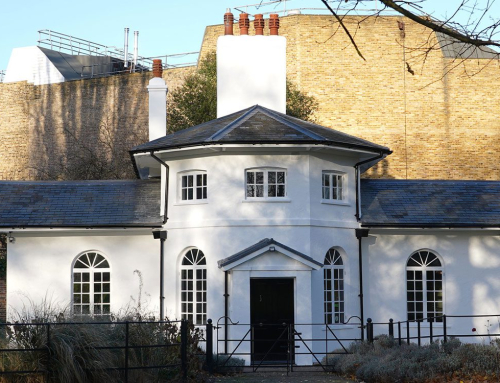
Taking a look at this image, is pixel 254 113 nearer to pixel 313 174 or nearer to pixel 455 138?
pixel 313 174

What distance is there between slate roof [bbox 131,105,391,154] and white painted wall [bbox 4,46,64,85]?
27.9 metres

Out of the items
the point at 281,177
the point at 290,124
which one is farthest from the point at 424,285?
the point at 290,124

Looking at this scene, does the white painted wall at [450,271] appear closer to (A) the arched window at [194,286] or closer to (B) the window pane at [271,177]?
(B) the window pane at [271,177]

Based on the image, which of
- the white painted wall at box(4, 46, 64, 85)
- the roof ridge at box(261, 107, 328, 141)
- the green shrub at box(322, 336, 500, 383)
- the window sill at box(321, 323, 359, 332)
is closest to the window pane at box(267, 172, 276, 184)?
the roof ridge at box(261, 107, 328, 141)

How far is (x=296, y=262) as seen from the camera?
2006 centimetres

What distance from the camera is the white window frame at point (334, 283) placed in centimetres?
2106

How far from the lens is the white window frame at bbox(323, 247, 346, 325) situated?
21.1 metres

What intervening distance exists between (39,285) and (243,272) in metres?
5.42

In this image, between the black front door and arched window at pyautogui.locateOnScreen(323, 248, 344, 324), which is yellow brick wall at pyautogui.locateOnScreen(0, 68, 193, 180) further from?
the black front door

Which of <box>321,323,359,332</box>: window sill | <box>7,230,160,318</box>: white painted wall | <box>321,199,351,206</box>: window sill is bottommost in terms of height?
<box>321,323,359,332</box>: window sill

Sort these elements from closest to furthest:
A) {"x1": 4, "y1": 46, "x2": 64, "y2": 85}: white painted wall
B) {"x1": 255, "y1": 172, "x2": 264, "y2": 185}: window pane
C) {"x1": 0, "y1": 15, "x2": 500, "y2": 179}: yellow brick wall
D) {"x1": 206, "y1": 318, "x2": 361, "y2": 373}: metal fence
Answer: {"x1": 206, "y1": 318, "x2": 361, "y2": 373}: metal fence
{"x1": 255, "y1": 172, "x2": 264, "y2": 185}: window pane
{"x1": 0, "y1": 15, "x2": 500, "y2": 179}: yellow brick wall
{"x1": 4, "y1": 46, "x2": 64, "y2": 85}: white painted wall

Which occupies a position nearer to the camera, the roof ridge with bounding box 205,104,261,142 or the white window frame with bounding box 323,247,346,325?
the roof ridge with bounding box 205,104,261,142

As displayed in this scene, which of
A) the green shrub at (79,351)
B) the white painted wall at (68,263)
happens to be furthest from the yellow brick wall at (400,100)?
the green shrub at (79,351)

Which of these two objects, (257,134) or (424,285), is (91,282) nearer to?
(257,134)
